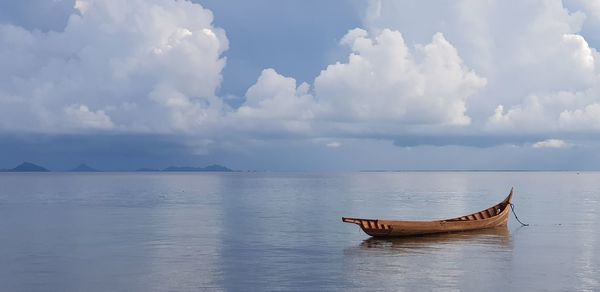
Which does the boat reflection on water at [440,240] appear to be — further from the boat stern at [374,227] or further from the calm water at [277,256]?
the boat stern at [374,227]

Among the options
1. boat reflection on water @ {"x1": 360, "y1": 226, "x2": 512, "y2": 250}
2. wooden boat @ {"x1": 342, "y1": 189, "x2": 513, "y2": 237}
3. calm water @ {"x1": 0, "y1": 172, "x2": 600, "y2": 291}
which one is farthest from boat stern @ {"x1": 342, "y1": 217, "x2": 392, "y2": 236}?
calm water @ {"x1": 0, "y1": 172, "x2": 600, "y2": 291}

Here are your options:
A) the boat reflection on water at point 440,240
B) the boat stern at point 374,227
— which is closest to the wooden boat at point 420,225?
the boat stern at point 374,227

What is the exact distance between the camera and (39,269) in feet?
101

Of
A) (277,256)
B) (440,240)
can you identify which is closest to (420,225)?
(440,240)

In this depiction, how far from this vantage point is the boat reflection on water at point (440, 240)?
39344 millimetres

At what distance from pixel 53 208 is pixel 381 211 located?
39997 mm

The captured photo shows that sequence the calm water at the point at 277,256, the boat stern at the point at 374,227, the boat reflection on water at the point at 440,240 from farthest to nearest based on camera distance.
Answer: the boat stern at the point at 374,227
the boat reflection on water at the point at 440,240
the calm water at the point at 277,256

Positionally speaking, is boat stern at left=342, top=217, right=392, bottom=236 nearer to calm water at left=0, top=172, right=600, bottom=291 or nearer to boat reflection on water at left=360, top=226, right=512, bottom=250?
boat reflection on water at left=360, top=226, right=512, bottom=250

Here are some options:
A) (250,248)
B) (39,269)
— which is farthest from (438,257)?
(39,269)

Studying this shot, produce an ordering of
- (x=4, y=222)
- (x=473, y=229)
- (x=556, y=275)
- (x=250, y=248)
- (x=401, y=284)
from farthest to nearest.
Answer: (x=4, y=222) → (x=473, y=229) → (x=250, y=248) → (x=556, y=275) → (x=401, y=284)

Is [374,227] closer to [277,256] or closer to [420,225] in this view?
[420,225]

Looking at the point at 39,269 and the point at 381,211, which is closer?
the point at 39,269

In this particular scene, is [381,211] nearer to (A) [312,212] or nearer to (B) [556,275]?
(A) [312,212]

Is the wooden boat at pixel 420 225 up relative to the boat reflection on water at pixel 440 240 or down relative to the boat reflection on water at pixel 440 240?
up
